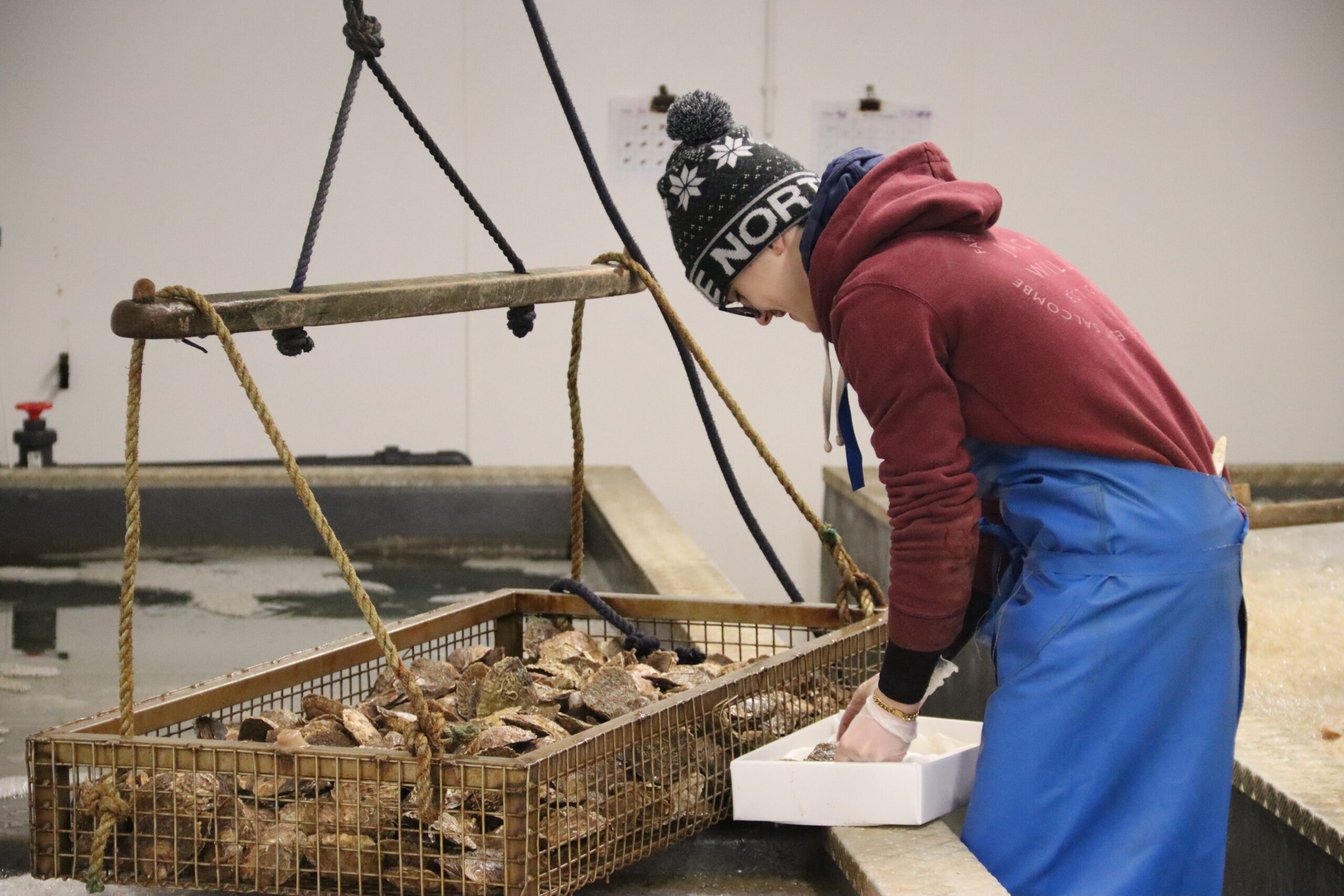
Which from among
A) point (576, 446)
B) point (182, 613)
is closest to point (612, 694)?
point (576, 446)

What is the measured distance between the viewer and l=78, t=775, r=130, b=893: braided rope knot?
1177mm

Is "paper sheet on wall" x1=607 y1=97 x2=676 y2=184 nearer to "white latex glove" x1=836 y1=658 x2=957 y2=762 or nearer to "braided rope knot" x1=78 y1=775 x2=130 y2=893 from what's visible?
"white latex glove" x1=836 y1=658 x2=957 y2=762

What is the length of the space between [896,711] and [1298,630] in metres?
1.60

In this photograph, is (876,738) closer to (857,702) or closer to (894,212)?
(857,702)

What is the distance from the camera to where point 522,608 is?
6.48ft

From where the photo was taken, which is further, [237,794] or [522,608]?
[522,608]

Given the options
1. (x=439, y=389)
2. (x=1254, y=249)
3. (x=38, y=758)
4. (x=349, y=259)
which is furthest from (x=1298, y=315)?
(x=38, y=758)

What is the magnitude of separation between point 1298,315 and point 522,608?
4463 mm

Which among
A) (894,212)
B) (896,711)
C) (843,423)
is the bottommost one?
(896,711)

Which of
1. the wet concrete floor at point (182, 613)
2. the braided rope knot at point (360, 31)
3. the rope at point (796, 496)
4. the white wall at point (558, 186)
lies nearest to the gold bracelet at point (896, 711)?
the rope at point (796, 496)

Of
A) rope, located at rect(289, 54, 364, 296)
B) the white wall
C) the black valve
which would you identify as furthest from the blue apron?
the black valve

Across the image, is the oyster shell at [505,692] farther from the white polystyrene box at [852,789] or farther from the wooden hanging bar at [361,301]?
the wooden hanging bar at [361,301]

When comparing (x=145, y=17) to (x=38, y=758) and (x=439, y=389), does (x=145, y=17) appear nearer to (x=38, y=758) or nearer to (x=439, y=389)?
(x=439, y=389)

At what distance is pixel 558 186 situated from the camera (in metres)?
5.02
